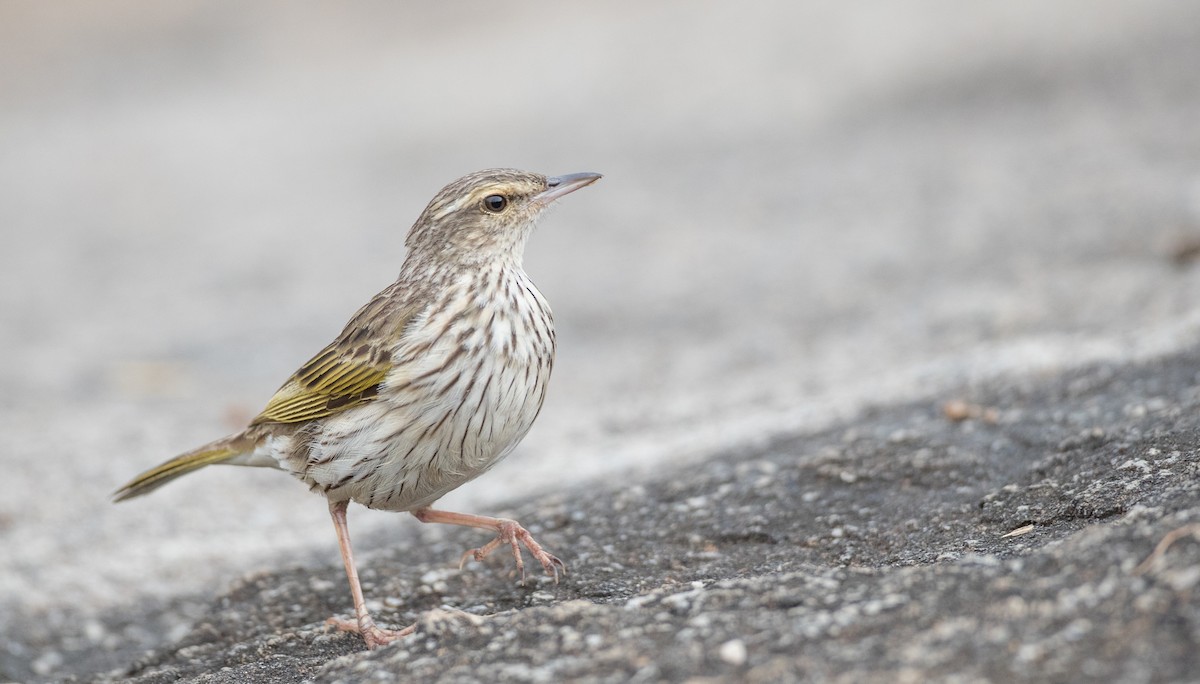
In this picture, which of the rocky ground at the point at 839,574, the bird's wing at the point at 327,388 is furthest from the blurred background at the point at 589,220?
the bird's wing at the point at 327,388

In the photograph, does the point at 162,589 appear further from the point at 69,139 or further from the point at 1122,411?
the point at 69,139

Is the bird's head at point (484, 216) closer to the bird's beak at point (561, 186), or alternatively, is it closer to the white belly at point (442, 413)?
the bird's beak at point (561, 186)

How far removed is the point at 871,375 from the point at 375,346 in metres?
4.76

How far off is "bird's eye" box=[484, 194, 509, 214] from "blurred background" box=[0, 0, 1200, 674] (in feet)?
7.46

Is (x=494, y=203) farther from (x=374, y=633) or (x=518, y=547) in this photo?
(x=374, y=633)

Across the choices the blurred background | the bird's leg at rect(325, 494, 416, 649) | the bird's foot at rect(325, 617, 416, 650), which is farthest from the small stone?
the blurred background

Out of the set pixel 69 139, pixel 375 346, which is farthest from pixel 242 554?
pixel 69 139

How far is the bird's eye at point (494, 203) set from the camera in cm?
659

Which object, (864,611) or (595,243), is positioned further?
(595,243)

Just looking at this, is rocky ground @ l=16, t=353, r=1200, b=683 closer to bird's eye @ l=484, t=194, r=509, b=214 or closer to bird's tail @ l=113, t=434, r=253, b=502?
bird's tail @ l=113, t=434, r=253, b=502

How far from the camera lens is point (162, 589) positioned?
8.05m

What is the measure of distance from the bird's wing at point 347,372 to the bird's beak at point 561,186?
39.6 inches

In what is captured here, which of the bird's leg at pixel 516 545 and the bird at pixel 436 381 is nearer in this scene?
the bird at pixel 436 381

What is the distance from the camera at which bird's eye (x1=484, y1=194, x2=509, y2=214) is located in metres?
6.59
